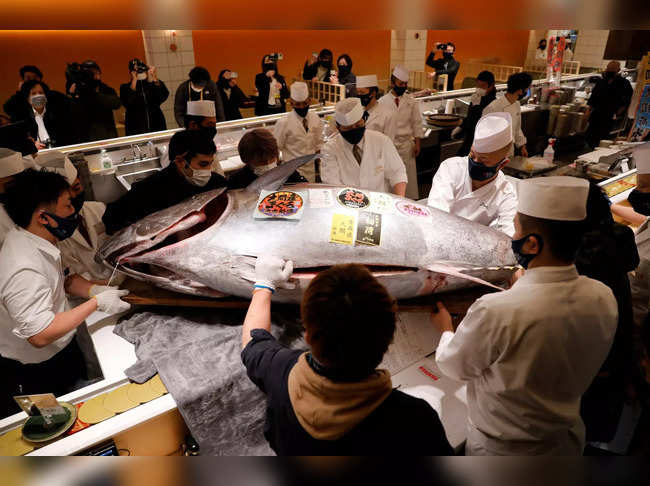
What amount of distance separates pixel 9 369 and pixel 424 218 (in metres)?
2.39

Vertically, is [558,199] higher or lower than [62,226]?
higher

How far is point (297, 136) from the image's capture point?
4.44m

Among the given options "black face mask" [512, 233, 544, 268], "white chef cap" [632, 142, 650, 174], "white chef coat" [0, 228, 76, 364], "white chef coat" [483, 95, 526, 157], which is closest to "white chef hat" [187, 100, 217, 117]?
"white chef coat" [0, 228, 76, 364]

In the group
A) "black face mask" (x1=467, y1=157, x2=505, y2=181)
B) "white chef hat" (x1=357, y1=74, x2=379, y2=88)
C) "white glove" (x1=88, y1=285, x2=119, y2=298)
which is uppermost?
"white chef hat" (x1=357, y1=74, x2=379, y2=88)

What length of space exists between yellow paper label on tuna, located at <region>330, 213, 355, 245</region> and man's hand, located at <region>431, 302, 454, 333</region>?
1.72 ft

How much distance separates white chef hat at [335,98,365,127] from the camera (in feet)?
10.7

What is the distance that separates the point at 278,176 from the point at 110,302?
104cm

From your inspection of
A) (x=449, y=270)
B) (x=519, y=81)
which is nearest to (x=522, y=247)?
(x=449, y=270)

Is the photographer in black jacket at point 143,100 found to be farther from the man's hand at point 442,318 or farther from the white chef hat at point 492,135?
the man's hand at point 442,318

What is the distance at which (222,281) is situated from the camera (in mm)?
2072

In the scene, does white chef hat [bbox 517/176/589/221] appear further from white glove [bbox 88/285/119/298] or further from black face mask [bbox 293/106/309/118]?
black face mask [bbox 293/106/309/118]

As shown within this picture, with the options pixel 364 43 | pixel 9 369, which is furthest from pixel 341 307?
pixel 364 43

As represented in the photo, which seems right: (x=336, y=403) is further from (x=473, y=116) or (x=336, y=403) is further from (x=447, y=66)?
(x=447, y=66)

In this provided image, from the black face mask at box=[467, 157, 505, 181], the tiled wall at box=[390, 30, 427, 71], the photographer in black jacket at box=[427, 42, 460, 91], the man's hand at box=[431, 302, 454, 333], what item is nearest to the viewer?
the man's hand at box=[431, 302, 454, 333]
